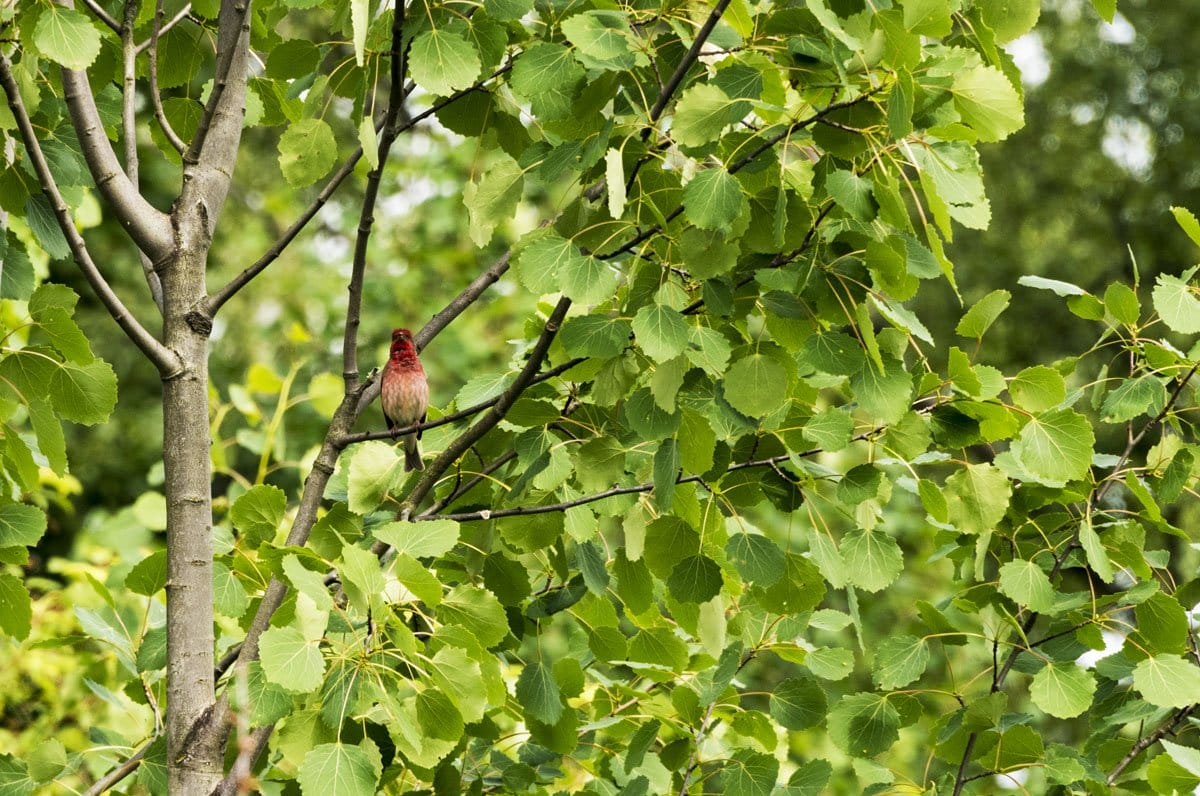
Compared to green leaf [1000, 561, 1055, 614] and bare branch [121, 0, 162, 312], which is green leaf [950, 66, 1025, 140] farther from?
bare branch [121, 0, 162, 312]

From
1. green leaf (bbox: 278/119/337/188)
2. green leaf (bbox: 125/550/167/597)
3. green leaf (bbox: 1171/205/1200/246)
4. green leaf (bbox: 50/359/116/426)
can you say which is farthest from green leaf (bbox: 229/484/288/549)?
green leaf (bbox: 1171/205/1200/246)

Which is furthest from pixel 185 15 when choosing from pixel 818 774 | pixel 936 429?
pixel 818 774

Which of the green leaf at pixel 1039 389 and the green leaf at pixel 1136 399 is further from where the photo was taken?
the green leaf at pixel 1136 399

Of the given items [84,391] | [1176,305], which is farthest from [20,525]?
[1176,305]

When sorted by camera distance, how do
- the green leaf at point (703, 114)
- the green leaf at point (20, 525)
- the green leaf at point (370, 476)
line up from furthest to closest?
the green leaf at point (20, 525) < the green leaf at point (370, 476) < the green leaf at point (703, 114)

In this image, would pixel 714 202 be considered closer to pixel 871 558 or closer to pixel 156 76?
pixel 871 558

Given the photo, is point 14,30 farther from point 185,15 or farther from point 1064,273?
point 1064,273

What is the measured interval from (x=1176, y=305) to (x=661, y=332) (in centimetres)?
86

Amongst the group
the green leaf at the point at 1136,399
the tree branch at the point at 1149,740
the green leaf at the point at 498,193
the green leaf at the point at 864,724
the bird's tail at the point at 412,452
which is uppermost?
the green leaf at the point at 498,193

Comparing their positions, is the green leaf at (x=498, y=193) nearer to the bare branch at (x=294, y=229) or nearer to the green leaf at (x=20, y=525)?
the bare branch at (x=294, y=229)

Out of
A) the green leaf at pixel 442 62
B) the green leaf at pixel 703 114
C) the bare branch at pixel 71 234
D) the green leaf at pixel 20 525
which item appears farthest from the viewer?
the green leaf at pixel 20 525

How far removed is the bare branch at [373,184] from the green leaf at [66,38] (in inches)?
16.3

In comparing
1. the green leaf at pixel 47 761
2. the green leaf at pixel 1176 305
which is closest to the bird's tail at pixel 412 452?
the green leaf at pixel 47 761

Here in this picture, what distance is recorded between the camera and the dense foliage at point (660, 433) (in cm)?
155
